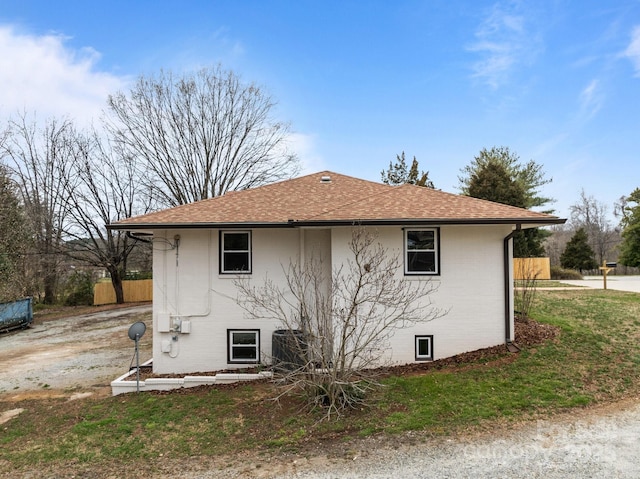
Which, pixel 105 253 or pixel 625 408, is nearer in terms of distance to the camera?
pixel 625 408

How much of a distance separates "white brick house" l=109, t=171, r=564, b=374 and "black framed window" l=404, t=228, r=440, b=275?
2 centimetres

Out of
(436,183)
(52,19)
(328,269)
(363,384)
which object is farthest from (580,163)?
(52,19)

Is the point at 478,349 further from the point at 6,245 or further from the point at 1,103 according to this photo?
the point at 1,103

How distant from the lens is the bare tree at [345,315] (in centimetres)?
650

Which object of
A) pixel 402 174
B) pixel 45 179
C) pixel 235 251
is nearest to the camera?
pixel 235 251

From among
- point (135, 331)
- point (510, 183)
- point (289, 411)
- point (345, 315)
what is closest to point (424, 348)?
point (345, 315)

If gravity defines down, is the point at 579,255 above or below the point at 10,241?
below

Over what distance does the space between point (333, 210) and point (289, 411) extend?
4.45m

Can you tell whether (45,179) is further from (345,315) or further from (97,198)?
(345,315)

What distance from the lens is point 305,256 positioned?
920 centimetres

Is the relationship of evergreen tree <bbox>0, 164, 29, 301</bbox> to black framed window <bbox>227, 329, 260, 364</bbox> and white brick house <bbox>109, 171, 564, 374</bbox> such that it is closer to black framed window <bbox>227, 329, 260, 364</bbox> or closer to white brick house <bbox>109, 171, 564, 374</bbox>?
white brick house <bbox>109, 171, 564, 374</bbox>

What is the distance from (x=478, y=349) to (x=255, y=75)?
23.5 meters

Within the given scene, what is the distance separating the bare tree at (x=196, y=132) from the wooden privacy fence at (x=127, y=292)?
21.1ft

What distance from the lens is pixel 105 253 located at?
84.9ft
